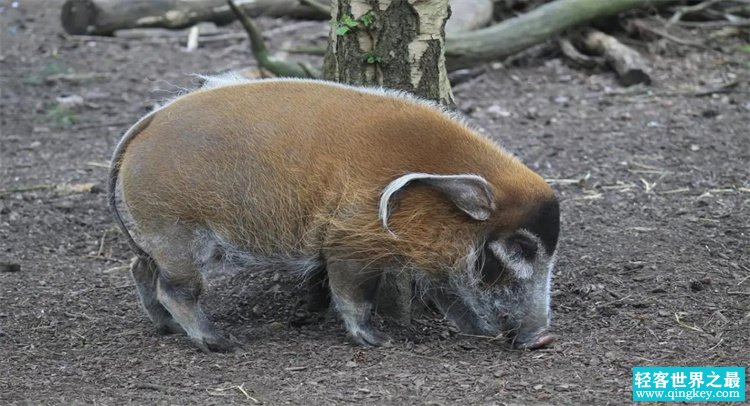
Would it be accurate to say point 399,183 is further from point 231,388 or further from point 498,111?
point 498,111

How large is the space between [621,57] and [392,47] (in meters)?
5.09

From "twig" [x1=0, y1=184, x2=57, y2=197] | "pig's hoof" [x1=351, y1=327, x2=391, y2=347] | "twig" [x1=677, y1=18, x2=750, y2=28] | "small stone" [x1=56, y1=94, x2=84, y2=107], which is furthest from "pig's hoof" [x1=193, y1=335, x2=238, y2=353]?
"twig" [x1=677, y1=18, x2=750, y2=28]

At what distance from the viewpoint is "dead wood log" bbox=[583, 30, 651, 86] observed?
392 inches

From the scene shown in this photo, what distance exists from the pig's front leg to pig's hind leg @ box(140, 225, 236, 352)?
0.58m

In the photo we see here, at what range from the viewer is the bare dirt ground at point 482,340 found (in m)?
4.64

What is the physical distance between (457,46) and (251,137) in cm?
484

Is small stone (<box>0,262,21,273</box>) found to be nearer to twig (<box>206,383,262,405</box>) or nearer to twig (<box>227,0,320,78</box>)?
twig (<box>206,383,262,405</box>)

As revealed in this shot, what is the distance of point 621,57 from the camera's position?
10.2 meters

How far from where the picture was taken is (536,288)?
5133mm

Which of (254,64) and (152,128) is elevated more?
(152,128)

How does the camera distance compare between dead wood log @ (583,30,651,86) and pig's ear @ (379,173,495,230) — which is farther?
dead wood log @ (583,30,651,86)

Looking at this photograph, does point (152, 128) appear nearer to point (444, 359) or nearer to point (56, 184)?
point (444, 359)

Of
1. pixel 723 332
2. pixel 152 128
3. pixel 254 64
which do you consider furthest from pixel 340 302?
pixel 254 64

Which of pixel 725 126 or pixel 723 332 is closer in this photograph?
pixel 723 332
